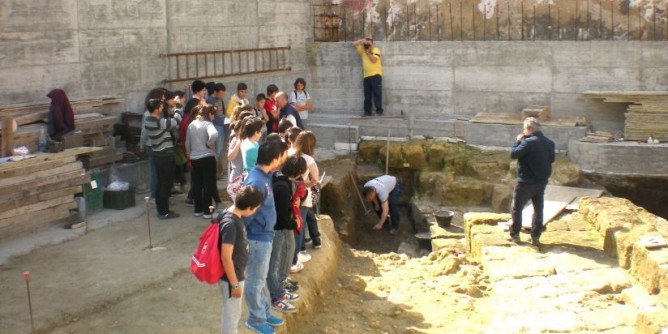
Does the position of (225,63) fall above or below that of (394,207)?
above

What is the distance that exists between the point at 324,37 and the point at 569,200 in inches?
294

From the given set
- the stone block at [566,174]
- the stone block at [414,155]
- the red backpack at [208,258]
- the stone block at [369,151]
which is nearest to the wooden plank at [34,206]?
the red backpack at [208,258]

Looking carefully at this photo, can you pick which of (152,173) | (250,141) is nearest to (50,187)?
(152,173)

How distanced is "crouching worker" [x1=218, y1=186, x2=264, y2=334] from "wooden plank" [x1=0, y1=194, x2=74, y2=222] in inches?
173

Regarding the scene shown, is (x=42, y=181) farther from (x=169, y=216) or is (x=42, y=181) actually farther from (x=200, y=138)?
(x=200, y=138)

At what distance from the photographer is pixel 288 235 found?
7.41 m

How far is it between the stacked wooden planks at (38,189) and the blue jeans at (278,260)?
376 centimetres

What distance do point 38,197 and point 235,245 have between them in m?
4.71

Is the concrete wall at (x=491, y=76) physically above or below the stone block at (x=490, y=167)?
above

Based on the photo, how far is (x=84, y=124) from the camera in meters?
11.3

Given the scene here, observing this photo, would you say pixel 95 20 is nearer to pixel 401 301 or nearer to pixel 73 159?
pixel 73 159

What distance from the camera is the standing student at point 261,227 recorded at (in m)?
6.45

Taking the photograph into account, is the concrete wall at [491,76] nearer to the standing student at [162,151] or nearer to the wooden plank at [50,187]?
the standing student at [162,151]

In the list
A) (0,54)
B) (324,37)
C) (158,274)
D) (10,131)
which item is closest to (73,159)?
(10,131)
